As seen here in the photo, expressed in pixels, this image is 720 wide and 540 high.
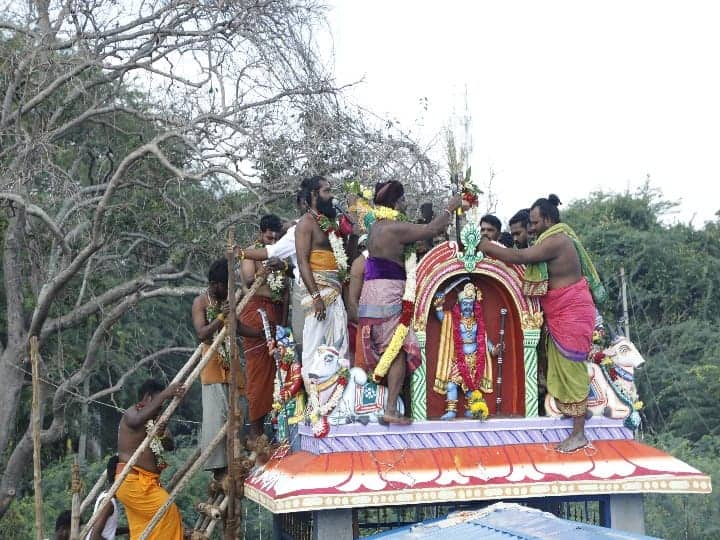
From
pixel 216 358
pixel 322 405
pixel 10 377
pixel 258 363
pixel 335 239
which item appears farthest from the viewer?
pixel 10 377

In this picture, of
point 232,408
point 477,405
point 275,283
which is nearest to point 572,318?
point 477,405

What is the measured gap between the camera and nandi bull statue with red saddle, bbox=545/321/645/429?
8.01 metres

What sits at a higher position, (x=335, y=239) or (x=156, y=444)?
(x=335, y=239)

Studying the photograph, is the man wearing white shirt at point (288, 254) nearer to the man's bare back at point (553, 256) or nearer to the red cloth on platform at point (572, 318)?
the man's bare back at point (553, 256)

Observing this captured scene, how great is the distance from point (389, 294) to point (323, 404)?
36.5 inches

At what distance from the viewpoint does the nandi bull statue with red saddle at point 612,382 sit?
26.3 ft

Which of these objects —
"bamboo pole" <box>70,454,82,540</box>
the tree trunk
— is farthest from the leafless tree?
"bamboo pole" <box>70,454,82,540</box>

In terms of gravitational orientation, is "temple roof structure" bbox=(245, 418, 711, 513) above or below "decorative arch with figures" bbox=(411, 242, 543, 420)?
below

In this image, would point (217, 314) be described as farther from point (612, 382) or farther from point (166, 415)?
point (612, 382)

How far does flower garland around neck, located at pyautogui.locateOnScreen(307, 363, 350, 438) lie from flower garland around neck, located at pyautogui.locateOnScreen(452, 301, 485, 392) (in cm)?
88

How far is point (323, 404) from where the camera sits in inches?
296

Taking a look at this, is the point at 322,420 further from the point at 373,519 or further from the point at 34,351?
the point at 373,519

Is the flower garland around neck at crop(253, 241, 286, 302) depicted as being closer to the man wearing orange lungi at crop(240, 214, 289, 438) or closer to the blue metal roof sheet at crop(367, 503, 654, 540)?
the man wearing orange lungi at crop(240, 214, 289, 438)

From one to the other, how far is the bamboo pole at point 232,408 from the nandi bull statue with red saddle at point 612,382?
7.75 feet
